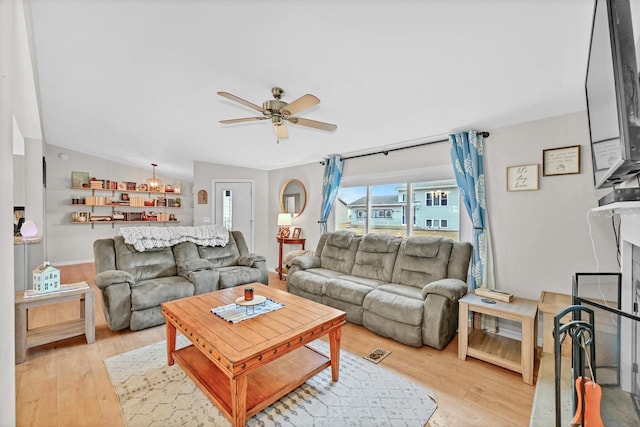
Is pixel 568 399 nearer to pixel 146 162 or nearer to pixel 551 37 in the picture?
pixel 551 37

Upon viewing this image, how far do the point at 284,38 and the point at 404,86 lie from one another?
107cm

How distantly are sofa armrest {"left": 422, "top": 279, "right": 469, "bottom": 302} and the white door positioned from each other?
A: 418 cm

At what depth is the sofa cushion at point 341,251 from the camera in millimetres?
3852

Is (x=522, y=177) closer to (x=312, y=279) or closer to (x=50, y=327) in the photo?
(x=312, y=279)

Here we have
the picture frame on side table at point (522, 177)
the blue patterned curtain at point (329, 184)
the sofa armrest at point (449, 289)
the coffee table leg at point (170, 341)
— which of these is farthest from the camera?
the blue patterned curtain at point (329, 184)

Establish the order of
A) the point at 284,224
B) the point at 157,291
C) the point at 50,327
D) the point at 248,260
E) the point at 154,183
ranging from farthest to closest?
the point at 154,183 → the point at 284,224 → the point at 248,260 → the point at 157,291 → the point at 50,327

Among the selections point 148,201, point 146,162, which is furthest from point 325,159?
point 148,201

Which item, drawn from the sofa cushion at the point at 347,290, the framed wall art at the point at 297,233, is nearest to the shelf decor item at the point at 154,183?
the framed wall art at the point at 297,233

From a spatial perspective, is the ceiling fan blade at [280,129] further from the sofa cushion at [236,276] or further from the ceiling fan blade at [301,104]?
the sofa cushion at [236,276]

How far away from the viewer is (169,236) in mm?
3773

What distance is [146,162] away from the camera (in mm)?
6430

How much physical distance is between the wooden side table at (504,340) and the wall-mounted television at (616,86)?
1.28 metres

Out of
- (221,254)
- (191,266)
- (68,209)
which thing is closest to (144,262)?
(191,266)

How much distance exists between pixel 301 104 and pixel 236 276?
2.53 m
